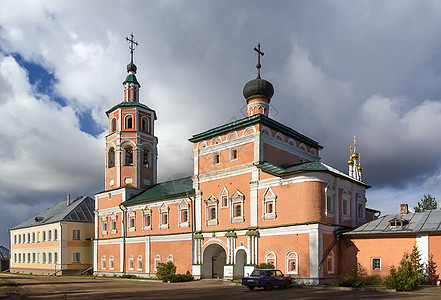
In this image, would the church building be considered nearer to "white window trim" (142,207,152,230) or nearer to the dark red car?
"white window trim" (142,207,152,230)

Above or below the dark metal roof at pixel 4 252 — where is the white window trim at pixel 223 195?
above

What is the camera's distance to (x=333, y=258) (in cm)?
2395

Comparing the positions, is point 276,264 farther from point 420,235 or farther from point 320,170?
point 420,235

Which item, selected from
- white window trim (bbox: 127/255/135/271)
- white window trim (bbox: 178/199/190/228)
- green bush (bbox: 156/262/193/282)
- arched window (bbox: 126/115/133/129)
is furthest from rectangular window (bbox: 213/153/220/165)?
arched window (bbox: 126/115/133/129)

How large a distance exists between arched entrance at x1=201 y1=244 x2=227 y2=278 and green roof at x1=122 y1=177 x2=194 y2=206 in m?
4.29

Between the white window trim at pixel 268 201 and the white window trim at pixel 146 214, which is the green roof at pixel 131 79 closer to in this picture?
the white window trim at pixel 146 214

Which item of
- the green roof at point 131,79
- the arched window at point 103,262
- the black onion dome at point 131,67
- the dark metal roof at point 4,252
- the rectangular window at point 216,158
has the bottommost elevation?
the dark metal roof at point 4,252

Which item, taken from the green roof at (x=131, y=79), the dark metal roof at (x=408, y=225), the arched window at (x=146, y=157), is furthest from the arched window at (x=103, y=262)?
the dark metal roof at (x=408, y=225)

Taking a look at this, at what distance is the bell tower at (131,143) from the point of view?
37438mm

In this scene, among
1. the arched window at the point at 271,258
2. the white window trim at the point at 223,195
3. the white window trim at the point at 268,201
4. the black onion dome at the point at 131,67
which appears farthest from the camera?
the black onion dome at the point at 131,67

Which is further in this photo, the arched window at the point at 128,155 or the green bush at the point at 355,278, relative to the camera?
the arched window at the point at 128,155

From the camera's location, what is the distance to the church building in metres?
23.8

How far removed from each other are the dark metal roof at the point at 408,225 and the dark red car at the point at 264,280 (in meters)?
5.50

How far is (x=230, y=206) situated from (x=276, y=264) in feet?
16.2
